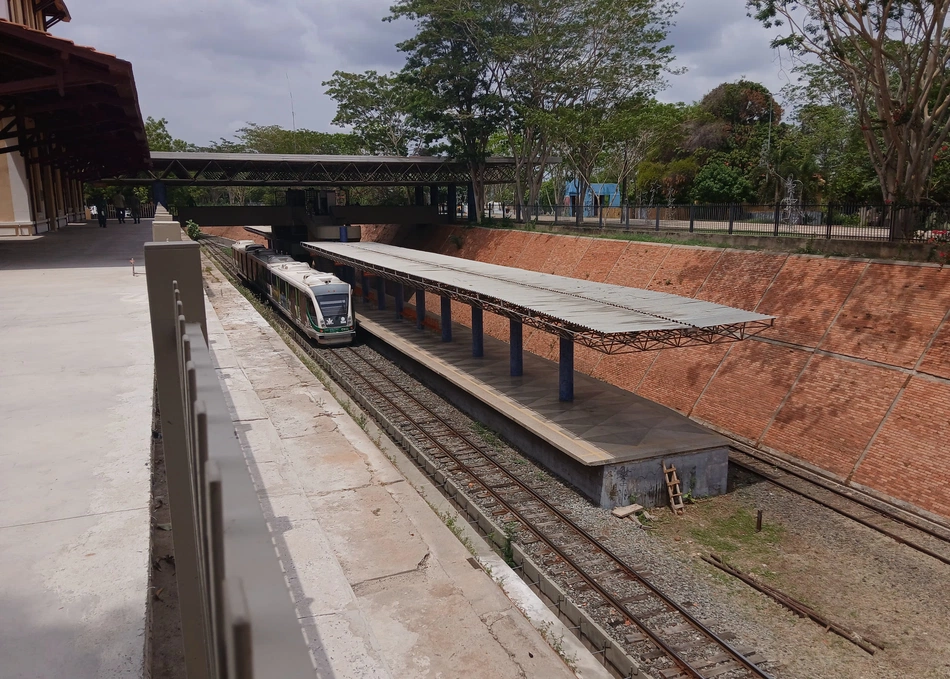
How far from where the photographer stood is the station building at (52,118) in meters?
17.3

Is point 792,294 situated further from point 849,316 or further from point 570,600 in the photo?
point 570,600

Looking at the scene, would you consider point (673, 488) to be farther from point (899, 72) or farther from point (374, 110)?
point (374, 110)

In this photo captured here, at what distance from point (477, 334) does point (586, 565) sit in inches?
503

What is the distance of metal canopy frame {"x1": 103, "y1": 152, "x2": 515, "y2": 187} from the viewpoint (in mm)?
43938

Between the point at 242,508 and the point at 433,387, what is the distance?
22.3 metres

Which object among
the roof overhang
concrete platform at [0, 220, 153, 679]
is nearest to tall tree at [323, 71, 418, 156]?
the roof overhang

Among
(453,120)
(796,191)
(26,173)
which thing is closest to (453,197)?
(453,120)

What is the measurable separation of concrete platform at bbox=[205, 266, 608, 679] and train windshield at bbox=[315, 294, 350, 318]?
43.6 feet

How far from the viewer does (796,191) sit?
4638cm

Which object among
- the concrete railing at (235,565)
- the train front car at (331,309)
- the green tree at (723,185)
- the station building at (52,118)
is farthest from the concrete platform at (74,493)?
the green tree at (723,185)

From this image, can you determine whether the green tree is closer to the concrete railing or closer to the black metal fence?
the black metal fence

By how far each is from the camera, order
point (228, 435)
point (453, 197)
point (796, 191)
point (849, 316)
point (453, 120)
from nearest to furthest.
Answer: point (228, 435)
point (849, 316)
point (453, 120)
point (796, 191)
point (453, 197)

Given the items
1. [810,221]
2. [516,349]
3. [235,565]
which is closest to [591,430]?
[516,349]

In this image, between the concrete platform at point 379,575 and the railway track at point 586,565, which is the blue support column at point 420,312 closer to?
the railway track at point 586,565
